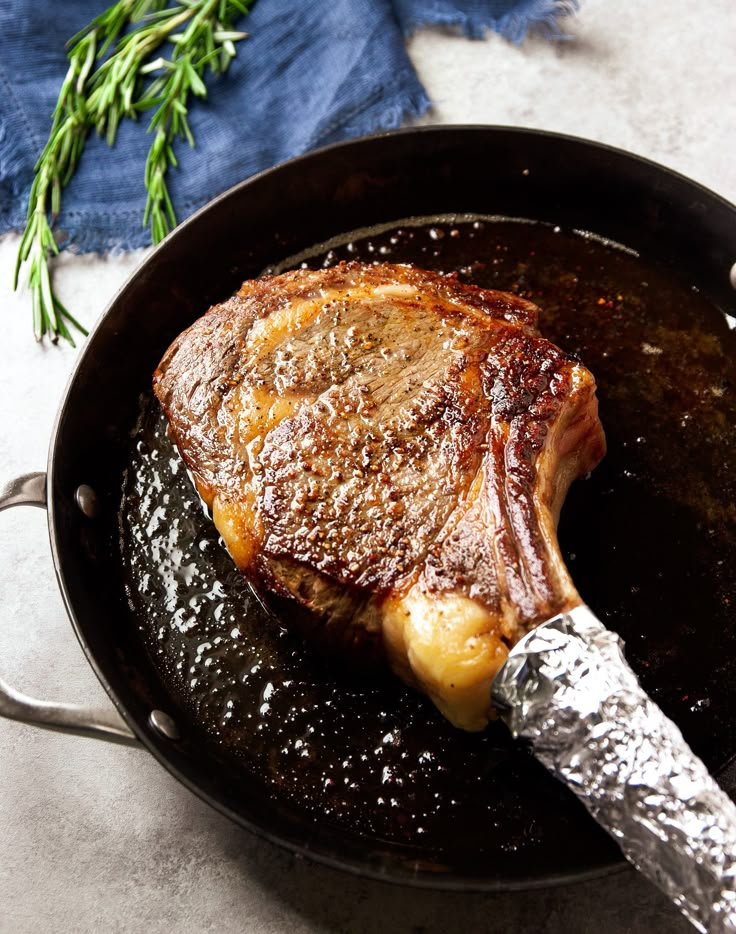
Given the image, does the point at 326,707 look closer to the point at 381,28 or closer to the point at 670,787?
the point at 670,787

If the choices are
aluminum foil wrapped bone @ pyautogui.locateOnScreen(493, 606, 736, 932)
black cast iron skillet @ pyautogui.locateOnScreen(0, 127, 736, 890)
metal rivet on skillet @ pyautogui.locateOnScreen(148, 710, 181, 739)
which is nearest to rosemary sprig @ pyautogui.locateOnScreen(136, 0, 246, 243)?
black cast iron skillet @ pyautogui.locateOnScreen(0, 127, 736, 890)

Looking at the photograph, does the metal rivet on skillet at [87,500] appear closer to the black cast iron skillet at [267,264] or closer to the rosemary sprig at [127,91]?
the black cast iron skillet at [267,264]

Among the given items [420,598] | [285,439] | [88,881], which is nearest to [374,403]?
[285,439]

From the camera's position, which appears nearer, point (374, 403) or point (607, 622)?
point (374, 403)

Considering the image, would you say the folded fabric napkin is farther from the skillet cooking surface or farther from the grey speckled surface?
the skillet cooking surface

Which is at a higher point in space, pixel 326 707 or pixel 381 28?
pixel 381 28

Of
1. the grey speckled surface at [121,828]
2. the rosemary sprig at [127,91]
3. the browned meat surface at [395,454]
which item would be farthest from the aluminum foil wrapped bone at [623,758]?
the rosemary sprig at [127,91]

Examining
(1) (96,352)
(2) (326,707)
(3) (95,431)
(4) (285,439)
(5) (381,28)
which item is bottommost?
(2) (326,707)
